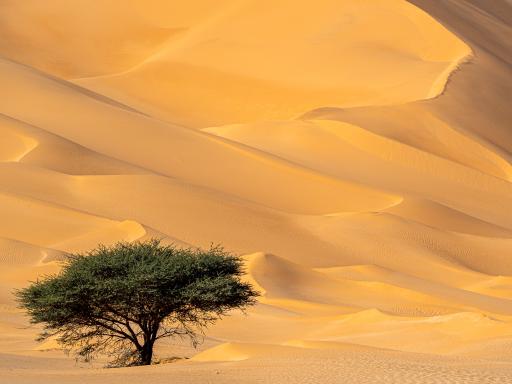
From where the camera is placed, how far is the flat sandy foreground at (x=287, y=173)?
22.8m

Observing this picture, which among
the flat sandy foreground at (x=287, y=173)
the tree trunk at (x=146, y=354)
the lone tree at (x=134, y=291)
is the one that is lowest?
the tree trunk at (x=146, y=354)

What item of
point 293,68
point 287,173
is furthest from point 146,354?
point 293,68

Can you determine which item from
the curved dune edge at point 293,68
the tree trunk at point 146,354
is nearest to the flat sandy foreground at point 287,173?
the curved dune edge at point 293,68

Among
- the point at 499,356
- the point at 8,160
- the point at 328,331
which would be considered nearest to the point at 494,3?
the point at 8,160

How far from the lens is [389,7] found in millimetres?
70688

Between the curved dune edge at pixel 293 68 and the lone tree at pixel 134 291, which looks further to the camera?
the curved dune edge at pixel 293 68

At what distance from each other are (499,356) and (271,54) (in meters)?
49.9

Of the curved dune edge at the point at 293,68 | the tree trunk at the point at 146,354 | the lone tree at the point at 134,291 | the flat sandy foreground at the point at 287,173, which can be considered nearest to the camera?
the lone tree at the point at 134,291

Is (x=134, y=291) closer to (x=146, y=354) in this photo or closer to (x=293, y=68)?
(x=146, y=354)

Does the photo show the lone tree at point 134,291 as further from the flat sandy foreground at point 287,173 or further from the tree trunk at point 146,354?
the flat sandy foreground at point 287,173

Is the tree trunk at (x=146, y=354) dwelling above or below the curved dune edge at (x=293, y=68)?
below

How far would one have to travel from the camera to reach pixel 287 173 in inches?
1719

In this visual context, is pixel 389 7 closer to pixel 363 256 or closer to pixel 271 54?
pixel 271 54

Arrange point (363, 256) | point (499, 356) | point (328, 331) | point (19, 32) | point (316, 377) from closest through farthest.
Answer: point (316, 377) → point (499, 356) → point (328, 331) → point (363, 256) → point (19, 32)
